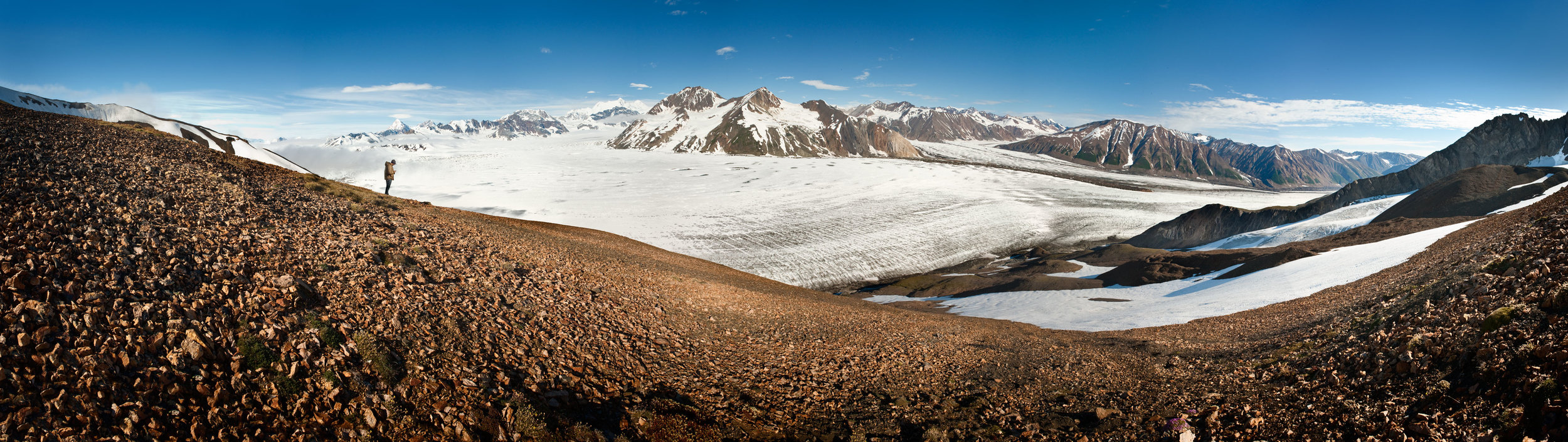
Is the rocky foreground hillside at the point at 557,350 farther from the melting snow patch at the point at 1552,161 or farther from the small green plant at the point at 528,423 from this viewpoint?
the melting snow patch at the point at 1552,161

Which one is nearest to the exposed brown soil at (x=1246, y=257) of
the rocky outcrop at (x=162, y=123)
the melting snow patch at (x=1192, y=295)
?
the melting snow patch at (x=1192, y=295)

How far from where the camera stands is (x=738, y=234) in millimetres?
58031

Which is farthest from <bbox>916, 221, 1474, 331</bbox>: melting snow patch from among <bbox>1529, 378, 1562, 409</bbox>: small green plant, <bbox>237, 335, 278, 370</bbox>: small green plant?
<bbox>237, 335, 278, 370</bbox>: small green plant

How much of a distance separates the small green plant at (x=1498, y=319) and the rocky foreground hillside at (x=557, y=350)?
0.05 meters

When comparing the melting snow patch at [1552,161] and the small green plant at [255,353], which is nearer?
the small green plant at [255,353]

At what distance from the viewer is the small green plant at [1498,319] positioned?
8.59 m

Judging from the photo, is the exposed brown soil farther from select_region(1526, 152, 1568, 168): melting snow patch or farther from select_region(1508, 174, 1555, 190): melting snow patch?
select_region(1526, 152, 1568, 168): melting snow patch

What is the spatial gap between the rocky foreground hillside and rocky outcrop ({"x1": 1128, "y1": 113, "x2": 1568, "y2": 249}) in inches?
1915

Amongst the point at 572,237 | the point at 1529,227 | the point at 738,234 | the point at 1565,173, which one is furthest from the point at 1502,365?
the point at 1565,173

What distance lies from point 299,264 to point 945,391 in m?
14.3

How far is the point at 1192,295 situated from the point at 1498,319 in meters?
19.9

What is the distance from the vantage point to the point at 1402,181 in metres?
68.4

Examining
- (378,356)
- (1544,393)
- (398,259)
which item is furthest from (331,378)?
(1544,393)

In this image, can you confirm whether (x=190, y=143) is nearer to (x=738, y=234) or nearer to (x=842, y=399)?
(x=842, y=399)
